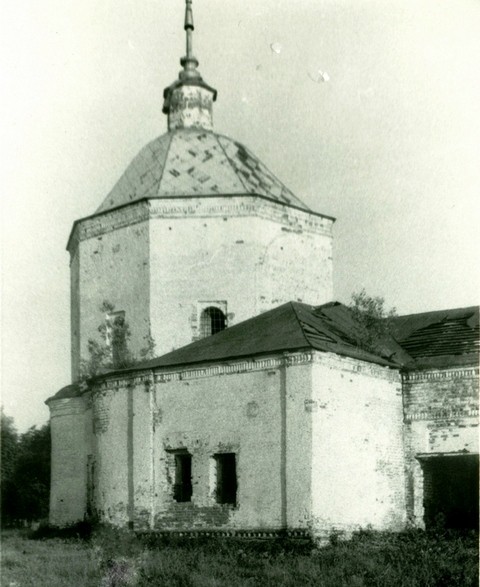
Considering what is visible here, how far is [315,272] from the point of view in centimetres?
2162

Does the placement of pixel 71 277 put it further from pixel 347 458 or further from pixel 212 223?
pixel 347 458

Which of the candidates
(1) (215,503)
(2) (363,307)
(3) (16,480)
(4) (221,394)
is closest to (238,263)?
(2) (363,307)

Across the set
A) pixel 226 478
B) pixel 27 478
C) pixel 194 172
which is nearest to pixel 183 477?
pixel 226 478

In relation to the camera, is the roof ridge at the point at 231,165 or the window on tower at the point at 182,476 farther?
the roof ridge at the point at 231,165

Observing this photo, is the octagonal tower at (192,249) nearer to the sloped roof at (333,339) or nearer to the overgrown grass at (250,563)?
the sloped roof at (333,339)

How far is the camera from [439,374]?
1786 cm

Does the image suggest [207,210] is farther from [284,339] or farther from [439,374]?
[439,374]

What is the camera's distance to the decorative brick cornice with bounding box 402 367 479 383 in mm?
17641

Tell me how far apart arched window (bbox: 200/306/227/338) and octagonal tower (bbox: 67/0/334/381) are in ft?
0.07

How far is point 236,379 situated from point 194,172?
724 cm

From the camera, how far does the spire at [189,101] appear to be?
23797mm

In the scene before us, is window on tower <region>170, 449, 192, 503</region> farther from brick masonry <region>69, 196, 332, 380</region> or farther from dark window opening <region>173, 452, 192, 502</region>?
brick masonry <region>69, 196, 332, 380</region>

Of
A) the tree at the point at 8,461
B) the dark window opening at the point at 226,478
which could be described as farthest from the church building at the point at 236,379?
the tree at the point at 8,461

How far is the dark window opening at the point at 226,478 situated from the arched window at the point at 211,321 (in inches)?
178
